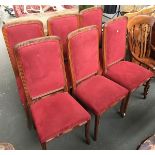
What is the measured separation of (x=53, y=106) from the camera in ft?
4.81

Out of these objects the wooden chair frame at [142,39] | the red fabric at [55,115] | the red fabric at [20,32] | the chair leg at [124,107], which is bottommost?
the chair leg at [124,107]

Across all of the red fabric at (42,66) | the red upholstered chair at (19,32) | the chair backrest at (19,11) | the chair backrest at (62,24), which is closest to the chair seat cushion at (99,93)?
the red fabric at (42,66)

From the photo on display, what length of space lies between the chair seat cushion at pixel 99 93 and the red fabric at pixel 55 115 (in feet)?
0.39

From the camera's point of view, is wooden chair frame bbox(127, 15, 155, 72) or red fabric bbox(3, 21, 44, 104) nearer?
red fabric bbox(3, 21, 44, 104)

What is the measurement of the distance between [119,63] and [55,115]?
97 cm

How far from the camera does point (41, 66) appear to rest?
138 centimetres

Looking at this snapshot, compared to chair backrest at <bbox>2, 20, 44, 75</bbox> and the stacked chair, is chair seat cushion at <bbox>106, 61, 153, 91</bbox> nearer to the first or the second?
the stacked chair

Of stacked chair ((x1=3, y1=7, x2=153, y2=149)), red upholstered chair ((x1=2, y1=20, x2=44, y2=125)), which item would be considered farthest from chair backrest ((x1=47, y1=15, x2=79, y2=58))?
red upholstered chair ((x1=2, y1=20, x2=44, y2=125))

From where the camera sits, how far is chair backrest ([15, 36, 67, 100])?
1278mm

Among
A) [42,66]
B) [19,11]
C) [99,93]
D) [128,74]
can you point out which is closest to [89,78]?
[99,93]

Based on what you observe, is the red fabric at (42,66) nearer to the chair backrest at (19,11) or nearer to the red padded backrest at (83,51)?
the red padded backrest at (83,51)

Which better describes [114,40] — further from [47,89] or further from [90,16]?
[47,89]

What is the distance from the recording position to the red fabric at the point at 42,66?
1292 mm
